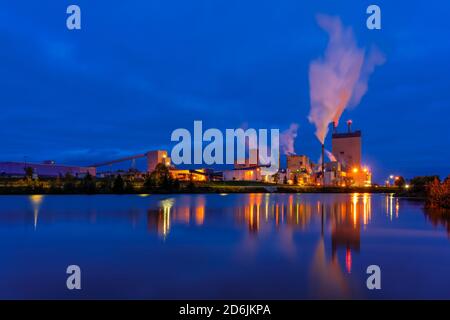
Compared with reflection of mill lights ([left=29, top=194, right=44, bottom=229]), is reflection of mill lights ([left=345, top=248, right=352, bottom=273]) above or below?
above

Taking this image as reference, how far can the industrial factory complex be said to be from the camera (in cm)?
13300

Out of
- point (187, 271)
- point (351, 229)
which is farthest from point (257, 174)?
point (187, 271)

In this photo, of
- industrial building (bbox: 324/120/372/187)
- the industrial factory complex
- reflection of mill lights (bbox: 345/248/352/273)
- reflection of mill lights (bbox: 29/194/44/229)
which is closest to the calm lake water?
reflection of mill lights (bbox: 345/248/352/273)

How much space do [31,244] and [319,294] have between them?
469 inches

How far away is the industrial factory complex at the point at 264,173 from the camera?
13300cm

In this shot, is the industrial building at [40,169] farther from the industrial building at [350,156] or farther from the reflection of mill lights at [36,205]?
the industrial building at [350,156]

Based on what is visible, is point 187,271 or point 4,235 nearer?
point 187,271

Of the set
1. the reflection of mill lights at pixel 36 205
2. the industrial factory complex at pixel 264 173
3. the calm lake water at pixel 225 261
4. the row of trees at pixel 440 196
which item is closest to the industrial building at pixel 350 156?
the industrial factory complex at pixel 264 173

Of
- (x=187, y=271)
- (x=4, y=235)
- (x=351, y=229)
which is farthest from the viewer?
(x=351, y=229)

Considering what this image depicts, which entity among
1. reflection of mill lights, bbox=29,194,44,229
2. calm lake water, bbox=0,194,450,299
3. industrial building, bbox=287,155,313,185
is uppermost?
industrial building, bbox=287,155,313,185

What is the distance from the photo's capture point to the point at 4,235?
1559 cm

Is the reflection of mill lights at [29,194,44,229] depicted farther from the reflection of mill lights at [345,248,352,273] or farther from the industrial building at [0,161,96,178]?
the industrial building at [0,161,96,178]

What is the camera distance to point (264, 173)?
468 feet
